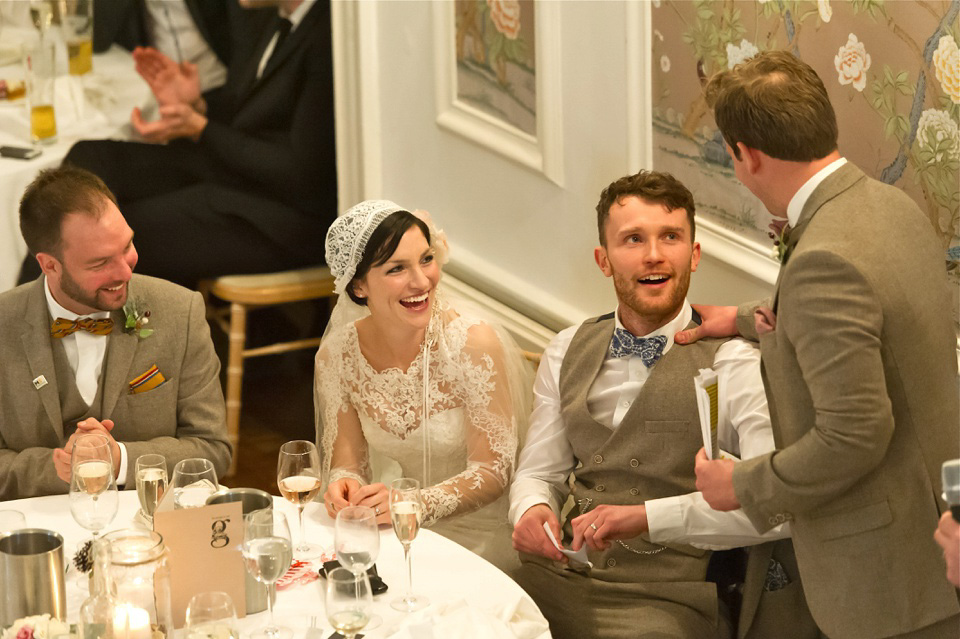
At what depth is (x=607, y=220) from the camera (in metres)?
2.93

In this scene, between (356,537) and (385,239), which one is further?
(385,239)

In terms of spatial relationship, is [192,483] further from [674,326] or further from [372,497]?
[674,326]

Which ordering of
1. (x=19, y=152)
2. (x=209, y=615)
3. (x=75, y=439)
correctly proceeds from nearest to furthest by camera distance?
(x=209, y=615)
(x=75, y=439)
(x=19, y=152)

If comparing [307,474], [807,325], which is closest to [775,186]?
[807,325]

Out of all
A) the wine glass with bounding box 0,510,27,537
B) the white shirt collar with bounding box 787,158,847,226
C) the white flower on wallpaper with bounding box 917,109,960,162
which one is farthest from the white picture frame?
the wine glass with bounding box 0,510,27,537

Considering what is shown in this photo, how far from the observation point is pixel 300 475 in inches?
95.3

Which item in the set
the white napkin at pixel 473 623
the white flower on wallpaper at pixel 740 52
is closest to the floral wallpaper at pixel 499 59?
the white flower on wallpaper at pixel 740 52

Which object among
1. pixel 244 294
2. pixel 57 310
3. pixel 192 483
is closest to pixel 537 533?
pixel 192 483

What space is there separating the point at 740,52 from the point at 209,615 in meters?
1.98

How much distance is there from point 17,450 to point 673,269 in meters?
1.66

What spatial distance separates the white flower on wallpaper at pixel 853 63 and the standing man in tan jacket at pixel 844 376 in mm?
564

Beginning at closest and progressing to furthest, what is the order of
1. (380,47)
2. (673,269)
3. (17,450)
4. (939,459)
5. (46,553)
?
(46,553)
(939,459)
(673,269)
(17,450)
(380,47)

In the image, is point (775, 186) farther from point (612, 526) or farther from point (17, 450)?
point (17, 450)

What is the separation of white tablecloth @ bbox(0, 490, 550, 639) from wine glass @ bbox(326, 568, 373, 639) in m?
0.16
